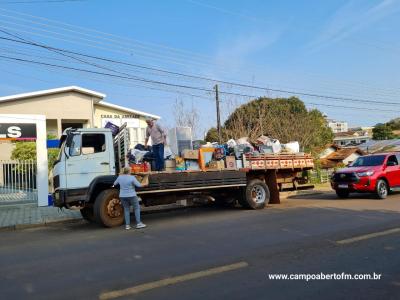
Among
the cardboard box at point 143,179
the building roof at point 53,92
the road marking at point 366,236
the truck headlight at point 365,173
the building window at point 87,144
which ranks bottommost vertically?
the road marking at point 366,236

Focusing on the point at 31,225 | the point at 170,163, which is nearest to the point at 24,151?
the point at 31,225

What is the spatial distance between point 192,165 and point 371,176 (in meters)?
7.30

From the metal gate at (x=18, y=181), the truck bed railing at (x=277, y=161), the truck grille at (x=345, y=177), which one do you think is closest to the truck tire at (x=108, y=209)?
the truck bed railing at (x=277, y=161)

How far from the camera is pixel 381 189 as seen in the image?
15695 mm

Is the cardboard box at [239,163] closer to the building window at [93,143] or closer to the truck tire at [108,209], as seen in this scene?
the truck tire at [108,209]

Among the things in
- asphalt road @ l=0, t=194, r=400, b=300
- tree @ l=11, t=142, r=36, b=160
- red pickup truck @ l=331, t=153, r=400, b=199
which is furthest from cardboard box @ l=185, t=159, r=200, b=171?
tree @ l=11, t=142, r=36, b=160

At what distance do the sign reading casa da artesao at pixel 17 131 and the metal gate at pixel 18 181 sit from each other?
1.51 m

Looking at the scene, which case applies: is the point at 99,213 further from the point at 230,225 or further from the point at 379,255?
the point at 379,255

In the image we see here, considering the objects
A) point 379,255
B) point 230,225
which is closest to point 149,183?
point 230,225

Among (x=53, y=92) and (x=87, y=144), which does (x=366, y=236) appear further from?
(x=53, y=92)

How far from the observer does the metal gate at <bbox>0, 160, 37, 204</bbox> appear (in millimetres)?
16656

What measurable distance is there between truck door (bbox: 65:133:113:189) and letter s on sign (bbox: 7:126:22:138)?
6.45 m

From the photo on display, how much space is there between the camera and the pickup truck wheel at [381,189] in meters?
15.5

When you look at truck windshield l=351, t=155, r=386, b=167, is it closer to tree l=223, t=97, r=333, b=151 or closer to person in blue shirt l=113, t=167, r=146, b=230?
person in blue shirt l=113, t=167, r=146, b=230
